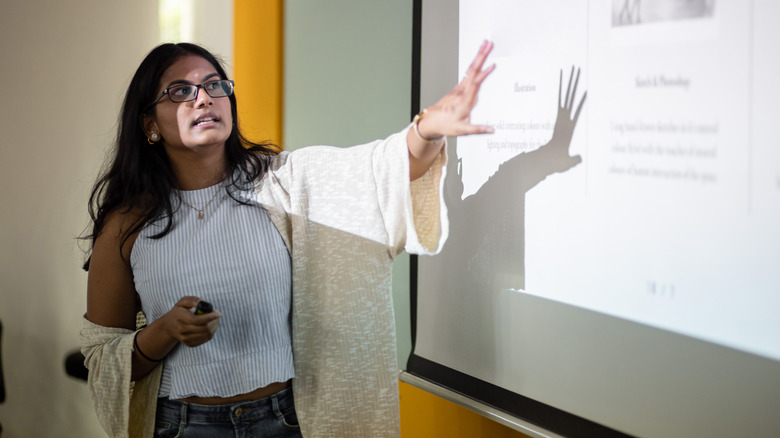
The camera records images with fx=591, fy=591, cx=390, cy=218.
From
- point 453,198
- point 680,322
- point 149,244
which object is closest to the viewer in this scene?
point 680,322

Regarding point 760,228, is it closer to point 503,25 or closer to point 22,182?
point 503,25

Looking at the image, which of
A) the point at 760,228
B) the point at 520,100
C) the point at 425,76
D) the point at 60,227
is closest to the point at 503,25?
the point at 520,100

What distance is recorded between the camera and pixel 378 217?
1.26 metres

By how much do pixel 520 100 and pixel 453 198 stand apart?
0.34m

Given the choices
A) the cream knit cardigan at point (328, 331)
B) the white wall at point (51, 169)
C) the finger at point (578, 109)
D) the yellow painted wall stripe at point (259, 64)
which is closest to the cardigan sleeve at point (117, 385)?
the cream knit cardigan at point (328, 331)

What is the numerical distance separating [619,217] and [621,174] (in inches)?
3.2

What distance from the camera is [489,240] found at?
1425mm

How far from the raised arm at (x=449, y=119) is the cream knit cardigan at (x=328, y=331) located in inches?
7.2

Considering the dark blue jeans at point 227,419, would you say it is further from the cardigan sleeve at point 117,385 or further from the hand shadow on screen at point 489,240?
the hand shadow on screen at point 489,240

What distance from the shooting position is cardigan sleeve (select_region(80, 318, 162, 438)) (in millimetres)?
1313

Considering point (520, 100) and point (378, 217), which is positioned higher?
point (520, 100)

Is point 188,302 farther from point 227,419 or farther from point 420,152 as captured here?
point 420,152

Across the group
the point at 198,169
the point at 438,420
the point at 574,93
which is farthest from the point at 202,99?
the point at 438,420

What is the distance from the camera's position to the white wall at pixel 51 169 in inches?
114
